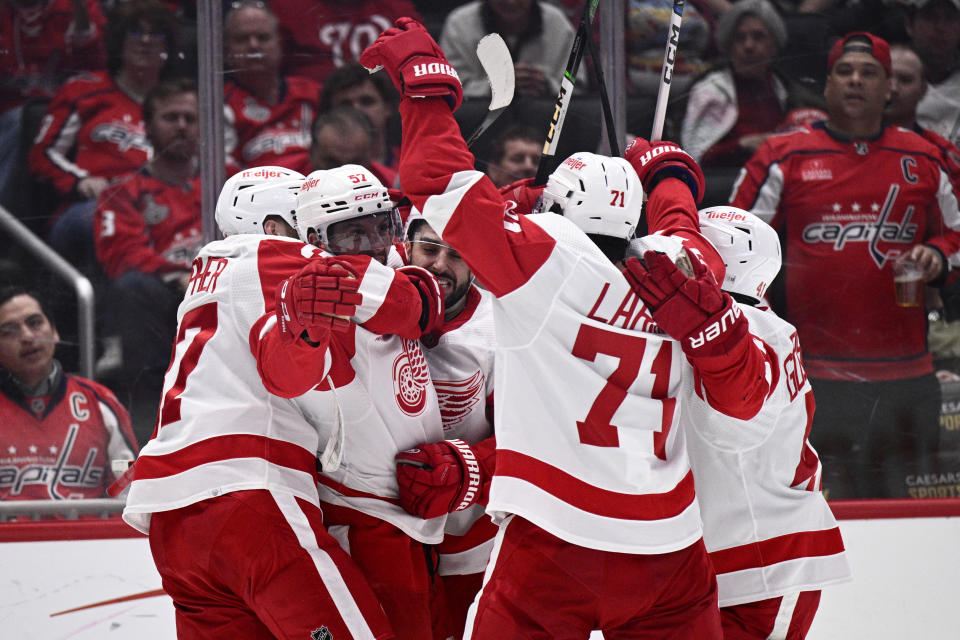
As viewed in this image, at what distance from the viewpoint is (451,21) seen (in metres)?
3.73

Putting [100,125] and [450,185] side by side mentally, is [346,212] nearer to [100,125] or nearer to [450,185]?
[450,185]

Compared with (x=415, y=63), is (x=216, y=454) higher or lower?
lower

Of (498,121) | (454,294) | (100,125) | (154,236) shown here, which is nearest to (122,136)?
(100,125)

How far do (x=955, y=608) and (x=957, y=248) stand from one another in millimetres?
1328

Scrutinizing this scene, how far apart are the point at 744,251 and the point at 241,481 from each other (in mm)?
1135

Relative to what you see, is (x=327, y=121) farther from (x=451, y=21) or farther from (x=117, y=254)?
(x=117, y=254)

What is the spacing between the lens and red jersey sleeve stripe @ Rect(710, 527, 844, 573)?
220cm

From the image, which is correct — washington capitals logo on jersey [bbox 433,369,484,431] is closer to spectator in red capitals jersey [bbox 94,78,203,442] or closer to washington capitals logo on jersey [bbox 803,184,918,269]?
spectator in red capitals jersey [bbox 94,78,203,442]

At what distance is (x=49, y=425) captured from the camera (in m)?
3.51

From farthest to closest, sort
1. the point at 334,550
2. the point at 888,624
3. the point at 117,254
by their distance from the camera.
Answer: the point at 117,254
the point at 888,624
the point at 334,550

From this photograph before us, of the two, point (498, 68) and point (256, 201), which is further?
point (256, 201)

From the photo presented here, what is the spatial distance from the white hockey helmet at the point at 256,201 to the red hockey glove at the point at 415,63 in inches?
19.3

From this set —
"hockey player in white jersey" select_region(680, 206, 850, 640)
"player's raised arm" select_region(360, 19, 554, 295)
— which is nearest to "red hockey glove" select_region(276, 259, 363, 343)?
"player's raised arm" select_region(360, 19, 554, 295)

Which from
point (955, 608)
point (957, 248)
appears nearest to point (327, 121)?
point (957, 248)
